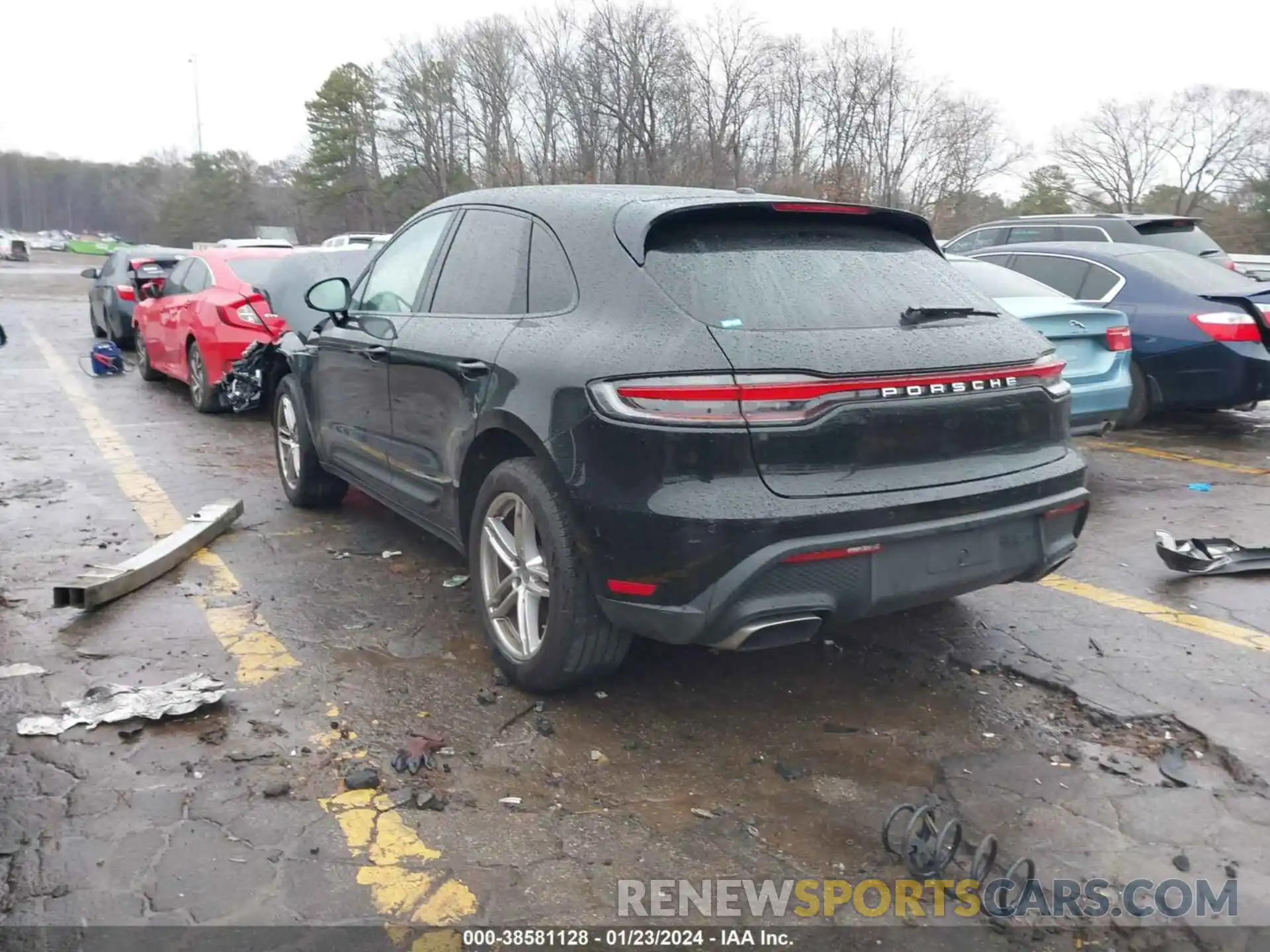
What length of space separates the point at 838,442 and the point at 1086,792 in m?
1.28

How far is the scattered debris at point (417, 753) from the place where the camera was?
318 centimetres

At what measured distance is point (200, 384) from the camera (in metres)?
9.84

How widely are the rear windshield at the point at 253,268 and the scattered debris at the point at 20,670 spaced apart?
6312mm

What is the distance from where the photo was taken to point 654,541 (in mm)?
3016

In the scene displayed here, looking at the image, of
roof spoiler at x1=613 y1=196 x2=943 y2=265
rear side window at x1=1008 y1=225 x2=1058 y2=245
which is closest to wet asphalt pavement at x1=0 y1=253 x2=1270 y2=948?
roof spoiler at x1=613 y1=196 x2=943 y2=265

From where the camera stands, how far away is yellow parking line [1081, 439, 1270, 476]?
24.6 ft

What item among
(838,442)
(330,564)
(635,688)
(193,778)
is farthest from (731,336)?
(330,564)

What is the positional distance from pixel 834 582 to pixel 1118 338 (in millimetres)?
Answer: 4746

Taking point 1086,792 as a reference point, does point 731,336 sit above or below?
above

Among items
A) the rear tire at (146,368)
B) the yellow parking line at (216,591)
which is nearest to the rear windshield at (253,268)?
the yellow parking line at (216,591)

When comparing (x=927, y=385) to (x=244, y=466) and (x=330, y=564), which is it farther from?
(x=244, y=466)

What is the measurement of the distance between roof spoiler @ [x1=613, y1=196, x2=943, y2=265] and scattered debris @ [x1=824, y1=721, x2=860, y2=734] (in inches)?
65.8

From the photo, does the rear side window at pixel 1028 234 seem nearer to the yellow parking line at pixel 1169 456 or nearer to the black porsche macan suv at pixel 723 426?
the yellow parking line at pixel 1169 456

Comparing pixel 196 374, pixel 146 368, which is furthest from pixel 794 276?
pixel 146 368
